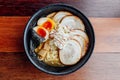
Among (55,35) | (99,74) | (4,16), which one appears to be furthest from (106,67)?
(4,16)

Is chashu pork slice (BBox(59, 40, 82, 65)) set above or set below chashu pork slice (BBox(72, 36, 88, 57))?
below

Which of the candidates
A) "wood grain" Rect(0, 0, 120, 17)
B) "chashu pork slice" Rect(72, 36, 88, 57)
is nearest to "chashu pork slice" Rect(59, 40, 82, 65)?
"chashu pork slice" Rect(72, 36, 88, 57)

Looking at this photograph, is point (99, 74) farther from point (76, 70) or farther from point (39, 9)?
point (39, 9)

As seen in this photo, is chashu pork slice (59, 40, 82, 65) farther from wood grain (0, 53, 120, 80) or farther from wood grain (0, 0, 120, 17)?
wood grain (0, 0, 120, 17)

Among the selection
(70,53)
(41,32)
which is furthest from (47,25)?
(70,53)

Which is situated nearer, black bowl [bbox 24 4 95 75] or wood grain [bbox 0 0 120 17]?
black bowl [bbox 24 4 95 75]

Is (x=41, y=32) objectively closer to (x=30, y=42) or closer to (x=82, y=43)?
(x=30, y=42)

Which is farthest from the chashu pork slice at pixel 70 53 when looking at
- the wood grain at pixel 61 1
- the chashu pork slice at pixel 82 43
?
the wood grain at pixel 61 1
